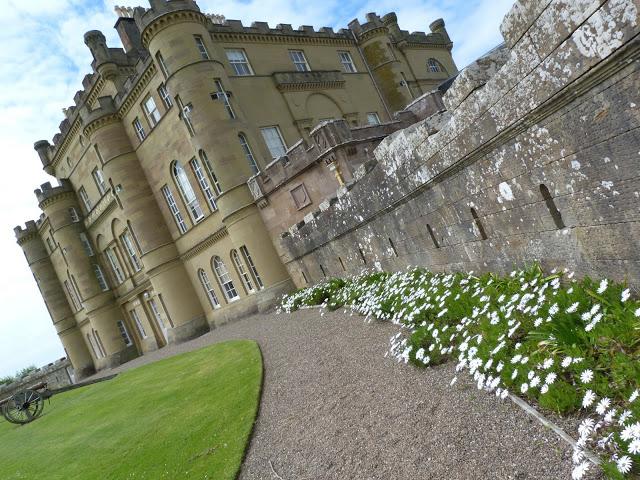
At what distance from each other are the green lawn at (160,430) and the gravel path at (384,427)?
21.0 inches

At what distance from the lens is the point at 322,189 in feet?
55.9

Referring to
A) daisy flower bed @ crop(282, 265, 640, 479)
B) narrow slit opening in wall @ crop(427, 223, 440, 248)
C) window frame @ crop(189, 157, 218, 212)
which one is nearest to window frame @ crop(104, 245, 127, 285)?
window frame @ crop(189, 157, 218, 212)

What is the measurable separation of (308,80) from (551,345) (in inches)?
963

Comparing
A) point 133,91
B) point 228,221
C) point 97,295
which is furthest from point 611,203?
point 97,295

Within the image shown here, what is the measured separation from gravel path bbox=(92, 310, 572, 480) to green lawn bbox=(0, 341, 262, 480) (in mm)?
534

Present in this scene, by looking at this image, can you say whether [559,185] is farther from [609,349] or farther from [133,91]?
[133,91]

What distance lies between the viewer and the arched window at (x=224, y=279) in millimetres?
23969

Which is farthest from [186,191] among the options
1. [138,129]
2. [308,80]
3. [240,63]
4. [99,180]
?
[99,180]

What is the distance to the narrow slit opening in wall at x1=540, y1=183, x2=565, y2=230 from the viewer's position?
16.3 feet

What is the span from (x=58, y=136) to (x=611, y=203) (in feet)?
115

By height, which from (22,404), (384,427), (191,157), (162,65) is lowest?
(384,427)

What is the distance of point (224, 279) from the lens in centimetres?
2427

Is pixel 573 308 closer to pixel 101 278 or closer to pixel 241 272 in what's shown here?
pixel 241 272

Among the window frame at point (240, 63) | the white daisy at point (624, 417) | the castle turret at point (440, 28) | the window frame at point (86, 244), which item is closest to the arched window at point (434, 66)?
the castle turret at point (440, 28)
